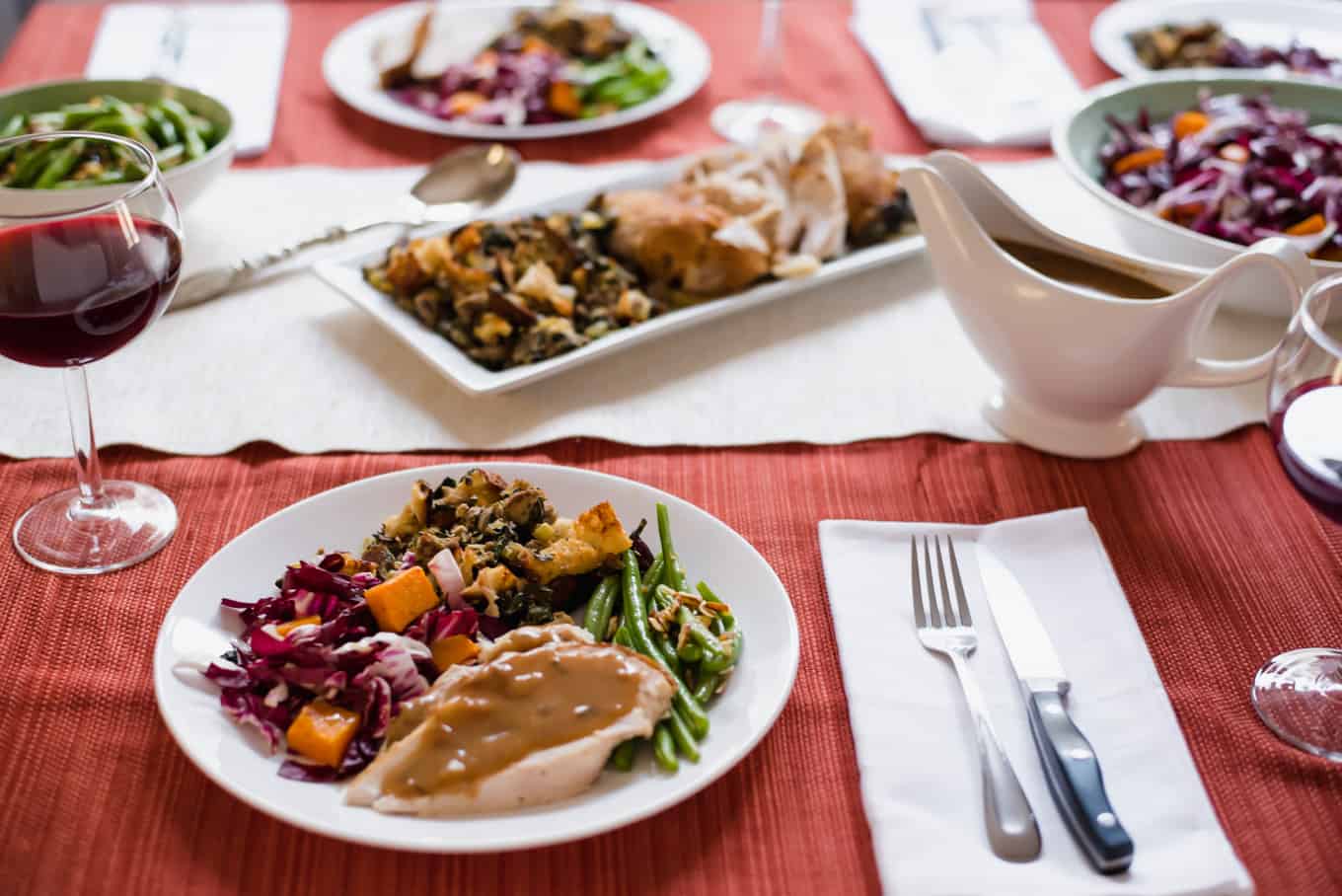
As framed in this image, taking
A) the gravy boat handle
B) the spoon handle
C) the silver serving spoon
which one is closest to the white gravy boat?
the gravy boat handle

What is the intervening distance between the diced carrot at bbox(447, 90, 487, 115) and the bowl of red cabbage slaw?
1.28 m

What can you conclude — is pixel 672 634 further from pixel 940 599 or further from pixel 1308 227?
pixel 1308 227

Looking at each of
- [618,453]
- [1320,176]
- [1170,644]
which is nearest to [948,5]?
[1320,176]

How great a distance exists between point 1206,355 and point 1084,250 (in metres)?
0.36

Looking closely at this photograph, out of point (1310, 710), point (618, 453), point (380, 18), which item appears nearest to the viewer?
point (1310, 710)

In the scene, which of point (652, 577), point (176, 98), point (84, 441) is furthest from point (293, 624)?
point (176, 98)

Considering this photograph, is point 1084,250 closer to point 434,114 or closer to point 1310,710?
point 1310,710

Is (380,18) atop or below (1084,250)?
below

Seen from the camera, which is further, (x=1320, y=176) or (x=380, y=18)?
(x=380, y=18)

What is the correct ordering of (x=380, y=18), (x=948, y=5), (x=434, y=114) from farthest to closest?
(x=948, y=5), (x=380, y=18), (x=434, y=114)

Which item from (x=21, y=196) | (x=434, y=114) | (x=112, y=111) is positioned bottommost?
(x=434, y=114)

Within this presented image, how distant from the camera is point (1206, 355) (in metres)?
2.11

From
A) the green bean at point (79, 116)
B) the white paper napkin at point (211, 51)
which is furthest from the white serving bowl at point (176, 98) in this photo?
the white paper napkin at point (211, 51)

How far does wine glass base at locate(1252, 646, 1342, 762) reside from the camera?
1.37 m
